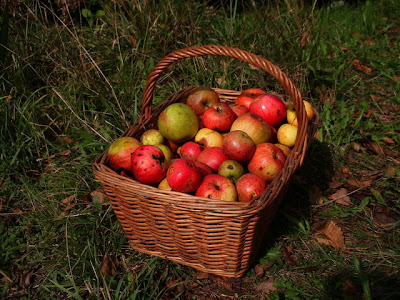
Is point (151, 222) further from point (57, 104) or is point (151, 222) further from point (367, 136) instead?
point (367, 136)

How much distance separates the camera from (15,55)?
319cm

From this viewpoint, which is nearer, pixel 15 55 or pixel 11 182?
pixel 11 182

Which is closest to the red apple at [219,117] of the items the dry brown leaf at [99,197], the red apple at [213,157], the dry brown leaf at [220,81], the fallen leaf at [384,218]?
the red apple at [213,157]

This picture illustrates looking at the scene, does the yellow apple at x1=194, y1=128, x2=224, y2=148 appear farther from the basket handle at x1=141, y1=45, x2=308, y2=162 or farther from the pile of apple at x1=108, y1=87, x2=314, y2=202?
the basket handle at x1=141, y1=45, x2=308, y2=162

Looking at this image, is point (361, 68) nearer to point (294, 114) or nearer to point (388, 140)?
point (388, 140)

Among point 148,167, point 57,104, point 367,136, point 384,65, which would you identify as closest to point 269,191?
point 148,167

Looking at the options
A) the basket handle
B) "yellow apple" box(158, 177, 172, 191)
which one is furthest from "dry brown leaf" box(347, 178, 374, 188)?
Answer: "yellow apple" box(158, 177, 172, 191)

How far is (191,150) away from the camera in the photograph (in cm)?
242

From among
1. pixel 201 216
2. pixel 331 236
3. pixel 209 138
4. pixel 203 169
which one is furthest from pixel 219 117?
pixel 331 236

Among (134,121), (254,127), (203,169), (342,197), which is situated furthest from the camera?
(134,121)

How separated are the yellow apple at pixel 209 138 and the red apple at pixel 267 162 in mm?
325

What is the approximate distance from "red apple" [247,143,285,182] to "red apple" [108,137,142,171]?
803 millimetres

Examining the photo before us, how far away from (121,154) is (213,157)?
2.01ft

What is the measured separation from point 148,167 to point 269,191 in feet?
2.48
